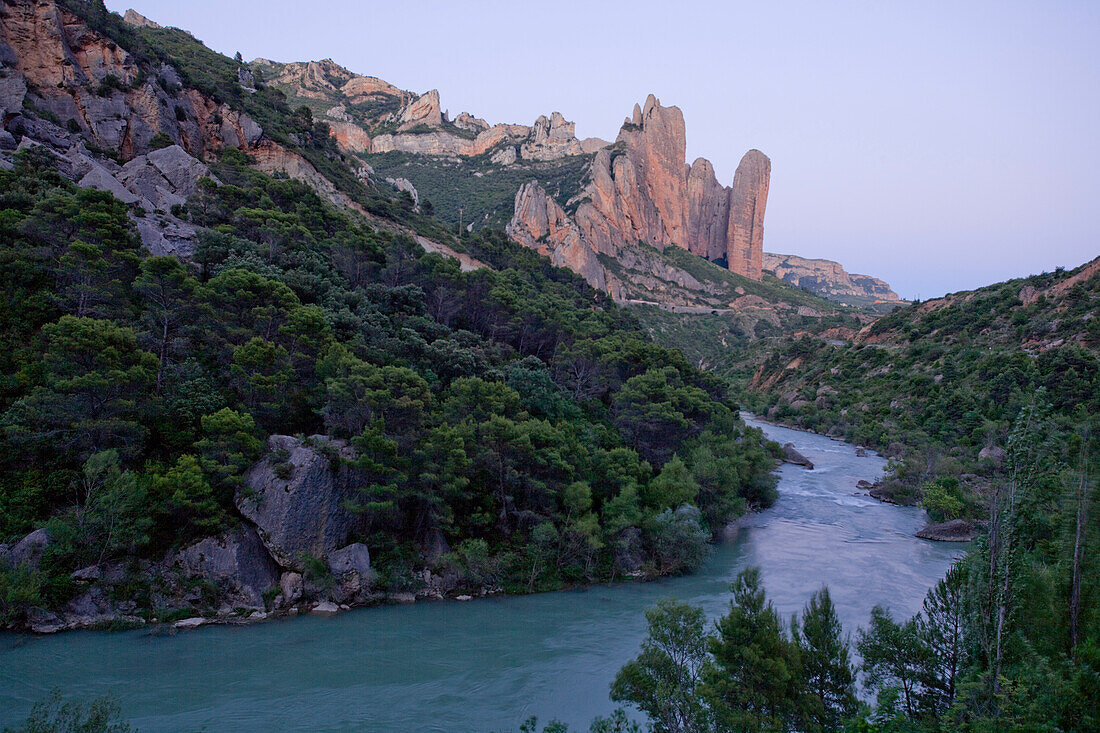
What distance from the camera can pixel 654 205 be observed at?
13675cm

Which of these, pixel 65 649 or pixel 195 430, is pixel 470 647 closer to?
pixel 65 649

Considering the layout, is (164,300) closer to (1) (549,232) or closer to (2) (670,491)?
(2) (670,491)

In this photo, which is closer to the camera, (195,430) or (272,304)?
(195,430)

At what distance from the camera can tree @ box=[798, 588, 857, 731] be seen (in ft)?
32.0

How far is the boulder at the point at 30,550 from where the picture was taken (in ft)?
48.6

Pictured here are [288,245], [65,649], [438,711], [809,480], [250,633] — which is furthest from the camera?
[809,480]

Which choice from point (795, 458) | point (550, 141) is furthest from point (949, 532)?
point (550, 141)

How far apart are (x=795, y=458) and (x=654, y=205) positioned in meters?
106

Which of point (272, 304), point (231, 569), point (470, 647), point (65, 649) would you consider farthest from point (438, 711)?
point (272, 304)

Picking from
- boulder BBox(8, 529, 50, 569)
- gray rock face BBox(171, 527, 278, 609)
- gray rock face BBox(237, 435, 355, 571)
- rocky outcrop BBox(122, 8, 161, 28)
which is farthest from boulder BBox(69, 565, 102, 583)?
rocky outcrop BBox(122, 8, 161, 28)

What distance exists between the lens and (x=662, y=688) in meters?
10.0

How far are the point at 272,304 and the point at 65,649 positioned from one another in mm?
13755

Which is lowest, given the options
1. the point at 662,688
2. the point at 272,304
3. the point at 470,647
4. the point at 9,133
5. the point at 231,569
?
the point at 470,647

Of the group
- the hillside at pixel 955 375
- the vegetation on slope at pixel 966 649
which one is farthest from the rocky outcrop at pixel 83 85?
the hillside at pixel 955 375
